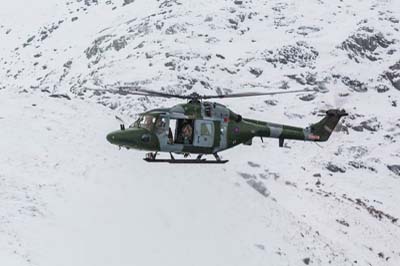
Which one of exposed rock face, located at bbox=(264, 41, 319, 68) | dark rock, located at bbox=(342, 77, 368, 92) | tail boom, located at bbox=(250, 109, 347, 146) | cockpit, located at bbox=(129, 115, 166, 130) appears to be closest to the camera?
cockpit, located at bbox=(129, 115, 166, 130)

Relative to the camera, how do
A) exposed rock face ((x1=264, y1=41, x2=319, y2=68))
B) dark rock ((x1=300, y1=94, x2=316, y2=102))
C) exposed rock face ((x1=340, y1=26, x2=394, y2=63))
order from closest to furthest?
dark rock ((x1=300, y1=94, x2=316, y2=102)) < exposed rock face ((x1=264, y1=41, x2=319, y2=68)) < exposed rock face ((x1=340, y1=26, x2=394, y2=63))

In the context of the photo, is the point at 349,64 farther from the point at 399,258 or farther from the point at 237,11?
the point at 399,258

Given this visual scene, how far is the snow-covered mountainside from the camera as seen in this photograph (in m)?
30.6

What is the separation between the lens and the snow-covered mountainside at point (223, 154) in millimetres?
30594

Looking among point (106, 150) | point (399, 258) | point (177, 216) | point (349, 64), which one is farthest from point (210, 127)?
point (349, 64)

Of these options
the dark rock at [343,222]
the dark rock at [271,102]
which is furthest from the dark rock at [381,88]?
the dark rock at [343,222]

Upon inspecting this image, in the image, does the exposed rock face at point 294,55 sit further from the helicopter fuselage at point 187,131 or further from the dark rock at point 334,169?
the helicopter fuselage at point 187,131

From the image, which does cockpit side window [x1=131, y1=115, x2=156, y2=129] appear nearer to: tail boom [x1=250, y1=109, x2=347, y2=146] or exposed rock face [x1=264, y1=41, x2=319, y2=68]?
tail boom [x1=250, y1=109, x2=347, y2=146]

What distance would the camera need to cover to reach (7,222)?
26.9 m

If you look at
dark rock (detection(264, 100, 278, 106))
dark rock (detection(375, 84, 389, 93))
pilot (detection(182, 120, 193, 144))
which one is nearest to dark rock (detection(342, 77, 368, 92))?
dark rock (detection(375, 84, 389, 93))

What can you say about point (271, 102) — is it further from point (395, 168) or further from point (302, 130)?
point (302, 130)

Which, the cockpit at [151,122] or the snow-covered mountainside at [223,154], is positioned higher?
the cockpit at [151,122]

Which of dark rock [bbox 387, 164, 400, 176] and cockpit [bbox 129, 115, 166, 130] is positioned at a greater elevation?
cockpit [bbox 129, 115, 166, 130]

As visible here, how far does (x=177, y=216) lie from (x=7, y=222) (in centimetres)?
979
